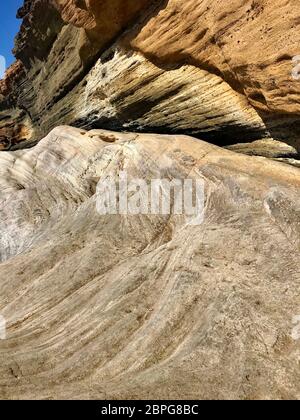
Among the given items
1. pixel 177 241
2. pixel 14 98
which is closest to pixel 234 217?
pixel 177 241

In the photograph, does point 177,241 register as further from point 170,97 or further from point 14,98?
point 14,98

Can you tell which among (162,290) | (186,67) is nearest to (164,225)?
(162,290)

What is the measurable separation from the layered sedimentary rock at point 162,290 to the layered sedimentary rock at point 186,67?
1774mm

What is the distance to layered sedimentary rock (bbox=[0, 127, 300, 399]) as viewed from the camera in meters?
6.69

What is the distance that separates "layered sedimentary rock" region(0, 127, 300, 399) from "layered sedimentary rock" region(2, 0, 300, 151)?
5.82ft

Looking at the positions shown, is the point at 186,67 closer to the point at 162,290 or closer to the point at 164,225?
the point at 164,225

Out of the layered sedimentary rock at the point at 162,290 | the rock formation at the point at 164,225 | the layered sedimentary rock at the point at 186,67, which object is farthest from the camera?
the layered sedimentary rock at the point at 186,67

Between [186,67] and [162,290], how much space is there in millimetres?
8296

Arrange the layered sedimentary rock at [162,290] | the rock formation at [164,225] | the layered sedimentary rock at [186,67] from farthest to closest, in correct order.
Result: the layered sedimentary rock at [186,67] → the rock formation at [164,225] → the layered sedimentary rock at [162,290]

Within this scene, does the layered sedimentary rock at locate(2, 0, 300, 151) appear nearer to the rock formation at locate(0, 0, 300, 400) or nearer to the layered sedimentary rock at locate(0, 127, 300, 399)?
the rock formation at locate(0, 0, 300, 400)

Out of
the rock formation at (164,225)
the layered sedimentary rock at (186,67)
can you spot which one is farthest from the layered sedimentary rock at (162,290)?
the layered sedimentary rock at (186,67)

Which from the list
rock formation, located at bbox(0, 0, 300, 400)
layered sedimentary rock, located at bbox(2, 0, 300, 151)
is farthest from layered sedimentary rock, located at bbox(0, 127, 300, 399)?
layered sedimentary rock, located at bbox(2, 0, 300, 151)

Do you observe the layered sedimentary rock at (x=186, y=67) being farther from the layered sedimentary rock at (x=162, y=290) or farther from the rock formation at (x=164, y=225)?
the layered sedimentary rock at (x=162, y=290)

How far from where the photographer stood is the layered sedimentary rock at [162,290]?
6688mm
